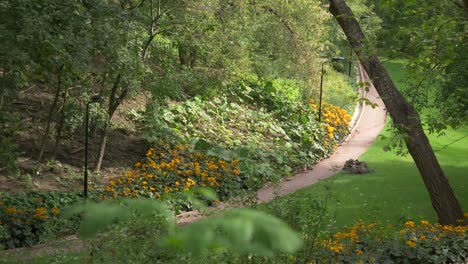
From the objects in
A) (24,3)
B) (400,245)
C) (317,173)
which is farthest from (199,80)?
(400,245)

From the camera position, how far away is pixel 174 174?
15.8m

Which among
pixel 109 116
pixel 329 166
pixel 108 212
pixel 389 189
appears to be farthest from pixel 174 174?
pixel 108 212

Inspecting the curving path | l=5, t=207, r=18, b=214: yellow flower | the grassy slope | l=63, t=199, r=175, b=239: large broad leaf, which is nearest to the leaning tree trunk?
the grassy slope

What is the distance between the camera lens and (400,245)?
25.2ft

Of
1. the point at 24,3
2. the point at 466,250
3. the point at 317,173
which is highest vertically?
the point at 24,3

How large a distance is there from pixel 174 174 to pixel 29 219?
492cm

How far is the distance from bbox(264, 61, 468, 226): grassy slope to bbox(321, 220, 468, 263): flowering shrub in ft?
9.01

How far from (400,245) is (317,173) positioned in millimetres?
12162

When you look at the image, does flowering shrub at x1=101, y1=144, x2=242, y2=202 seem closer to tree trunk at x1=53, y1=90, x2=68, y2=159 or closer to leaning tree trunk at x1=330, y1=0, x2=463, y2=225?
tree trunk at x1=53, y1=90, x2=68, y2=159

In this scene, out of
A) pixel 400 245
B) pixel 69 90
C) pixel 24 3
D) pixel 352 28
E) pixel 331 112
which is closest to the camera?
pixel 400 245

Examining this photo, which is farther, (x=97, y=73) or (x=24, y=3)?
(x=97, y=73)

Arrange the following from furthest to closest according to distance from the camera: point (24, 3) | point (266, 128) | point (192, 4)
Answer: point (266, 128) → point (192, 4) → point (24, 3)

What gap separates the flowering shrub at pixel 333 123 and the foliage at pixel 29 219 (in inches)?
523

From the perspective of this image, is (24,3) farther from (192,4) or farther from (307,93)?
(307,93)
